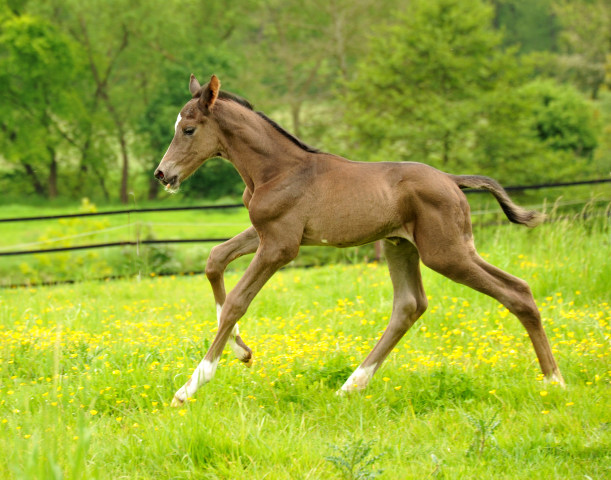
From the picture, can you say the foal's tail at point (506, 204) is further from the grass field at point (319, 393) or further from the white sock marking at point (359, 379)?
the white sock marking at point (359, 379)

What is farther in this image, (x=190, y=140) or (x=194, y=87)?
(x=194, y=87)

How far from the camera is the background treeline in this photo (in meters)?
21.4

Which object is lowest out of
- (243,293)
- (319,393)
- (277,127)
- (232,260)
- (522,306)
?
(319,393)

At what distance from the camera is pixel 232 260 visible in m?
5.01

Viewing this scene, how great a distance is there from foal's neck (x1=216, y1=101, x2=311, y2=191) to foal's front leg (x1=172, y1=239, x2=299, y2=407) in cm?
53

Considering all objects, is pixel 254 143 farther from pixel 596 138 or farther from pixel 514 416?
pixel 596 138

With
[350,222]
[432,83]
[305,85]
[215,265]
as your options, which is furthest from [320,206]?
[305,85]

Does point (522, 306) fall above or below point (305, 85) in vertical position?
below

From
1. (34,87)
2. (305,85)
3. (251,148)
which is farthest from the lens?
(34,87)

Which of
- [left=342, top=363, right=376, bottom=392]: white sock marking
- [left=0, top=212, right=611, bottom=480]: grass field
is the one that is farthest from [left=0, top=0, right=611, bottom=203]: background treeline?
[left=342, top=363, right=376, bottom=392]: white sock marking

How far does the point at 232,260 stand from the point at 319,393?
3.68 ft

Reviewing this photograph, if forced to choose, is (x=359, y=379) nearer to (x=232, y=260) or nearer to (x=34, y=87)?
(x=232, y=260)

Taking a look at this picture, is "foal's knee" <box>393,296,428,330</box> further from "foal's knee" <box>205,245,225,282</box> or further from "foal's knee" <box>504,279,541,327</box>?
"foal's knee" <box>205,245,225,282</box>

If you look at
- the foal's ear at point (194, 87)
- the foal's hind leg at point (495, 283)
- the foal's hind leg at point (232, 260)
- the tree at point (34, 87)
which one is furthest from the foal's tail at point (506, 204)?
the tree at point (34, 87)
